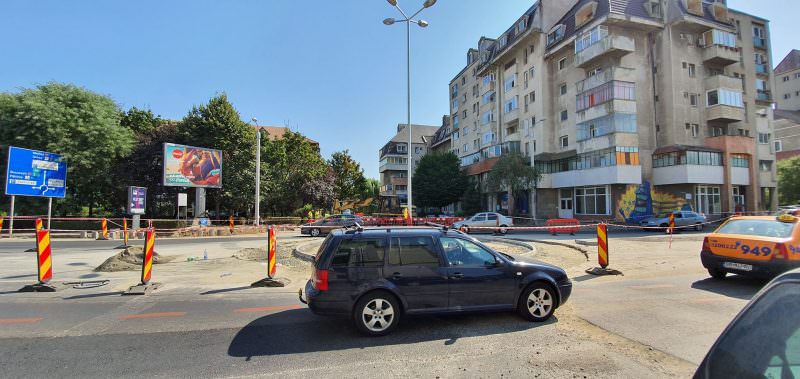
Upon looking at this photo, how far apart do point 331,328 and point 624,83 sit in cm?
3716

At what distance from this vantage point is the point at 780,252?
7.31 metres

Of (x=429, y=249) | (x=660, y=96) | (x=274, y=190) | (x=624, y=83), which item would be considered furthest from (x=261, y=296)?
(x=660, y=96)

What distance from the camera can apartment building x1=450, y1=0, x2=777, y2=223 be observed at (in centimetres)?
3362

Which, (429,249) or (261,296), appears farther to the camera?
(261,296)

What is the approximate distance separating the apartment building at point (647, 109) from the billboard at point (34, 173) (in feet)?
131

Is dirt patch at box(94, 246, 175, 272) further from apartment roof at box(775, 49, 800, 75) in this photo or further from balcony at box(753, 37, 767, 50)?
→ apartment roof at box(775, 49, 800, 75)

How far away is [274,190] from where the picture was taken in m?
37.3

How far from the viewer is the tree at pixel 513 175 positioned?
36344 millimetres

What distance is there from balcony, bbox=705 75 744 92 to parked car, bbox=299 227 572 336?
1649 inches

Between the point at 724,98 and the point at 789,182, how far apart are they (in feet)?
71.7

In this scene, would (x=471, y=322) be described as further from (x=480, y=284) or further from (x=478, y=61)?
(x=478, y=61)

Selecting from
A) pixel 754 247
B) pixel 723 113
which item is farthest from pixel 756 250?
pixel 723 113

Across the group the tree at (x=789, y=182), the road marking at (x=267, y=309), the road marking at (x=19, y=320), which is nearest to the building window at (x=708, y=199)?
the tree at (x=789, y=182)

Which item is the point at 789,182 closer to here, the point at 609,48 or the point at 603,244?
the point at 609,48
